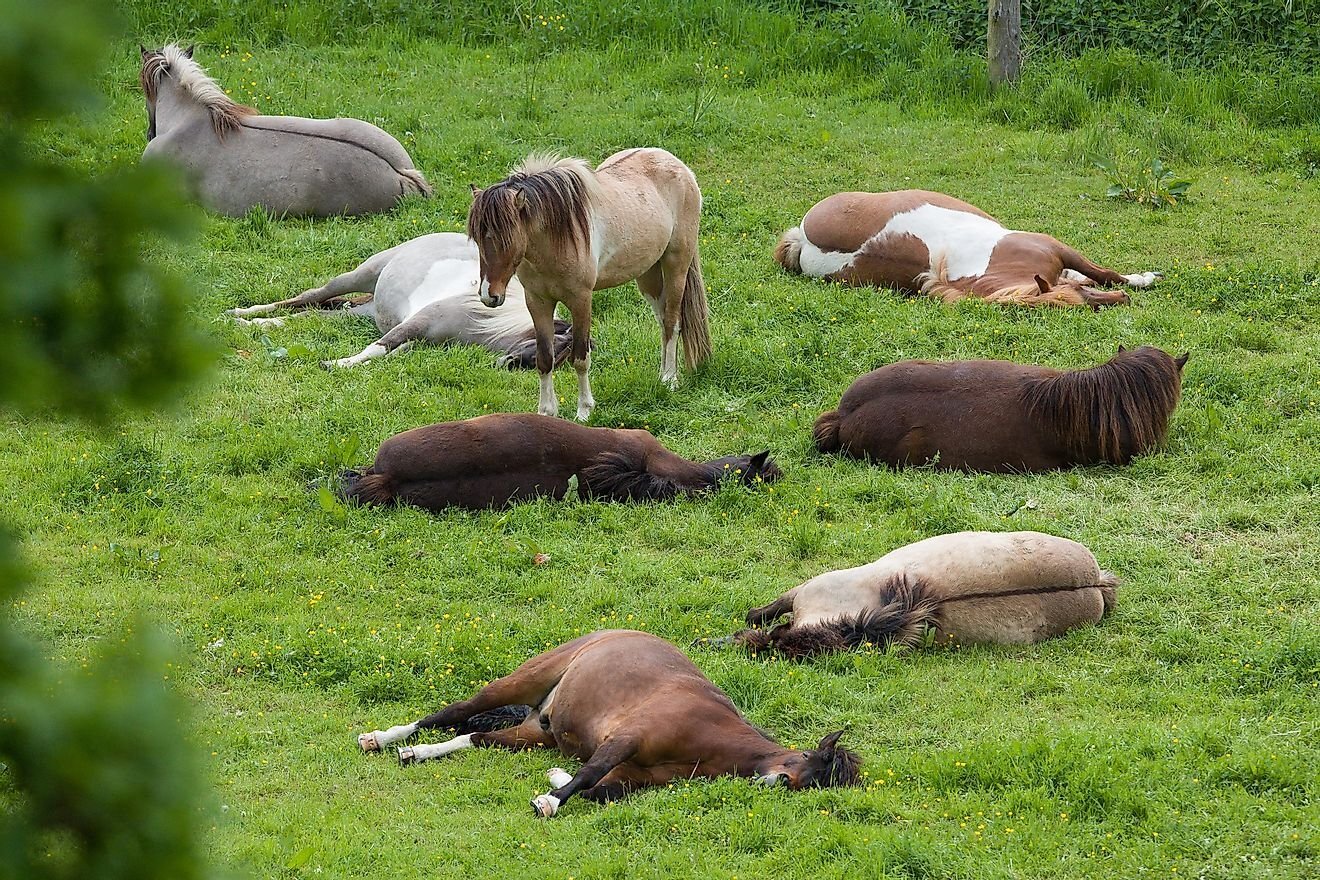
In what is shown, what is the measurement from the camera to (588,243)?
8789 mm

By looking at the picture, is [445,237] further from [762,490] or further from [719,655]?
[719,655]

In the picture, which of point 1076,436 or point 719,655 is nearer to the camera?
point 719,655

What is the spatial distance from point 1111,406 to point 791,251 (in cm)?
431

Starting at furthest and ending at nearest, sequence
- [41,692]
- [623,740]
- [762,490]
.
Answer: [762,490] → [623,740] → [41,692]

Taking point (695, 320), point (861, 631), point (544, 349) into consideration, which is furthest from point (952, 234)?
point (861, 631)

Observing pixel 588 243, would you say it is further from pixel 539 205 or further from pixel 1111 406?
pixel 1111 406

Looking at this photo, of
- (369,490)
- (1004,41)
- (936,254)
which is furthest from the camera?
(1004,41)

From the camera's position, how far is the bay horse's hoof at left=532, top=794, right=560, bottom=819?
4.79m

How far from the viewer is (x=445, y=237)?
1112 centimetres

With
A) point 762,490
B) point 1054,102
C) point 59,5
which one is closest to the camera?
point 59,5

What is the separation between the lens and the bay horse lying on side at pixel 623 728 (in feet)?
16.0

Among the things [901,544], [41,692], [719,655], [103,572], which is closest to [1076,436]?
[901,544]

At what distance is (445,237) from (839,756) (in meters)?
7.22

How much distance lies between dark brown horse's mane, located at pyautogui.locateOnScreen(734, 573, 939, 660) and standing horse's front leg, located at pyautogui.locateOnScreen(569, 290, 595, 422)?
3.16 m
